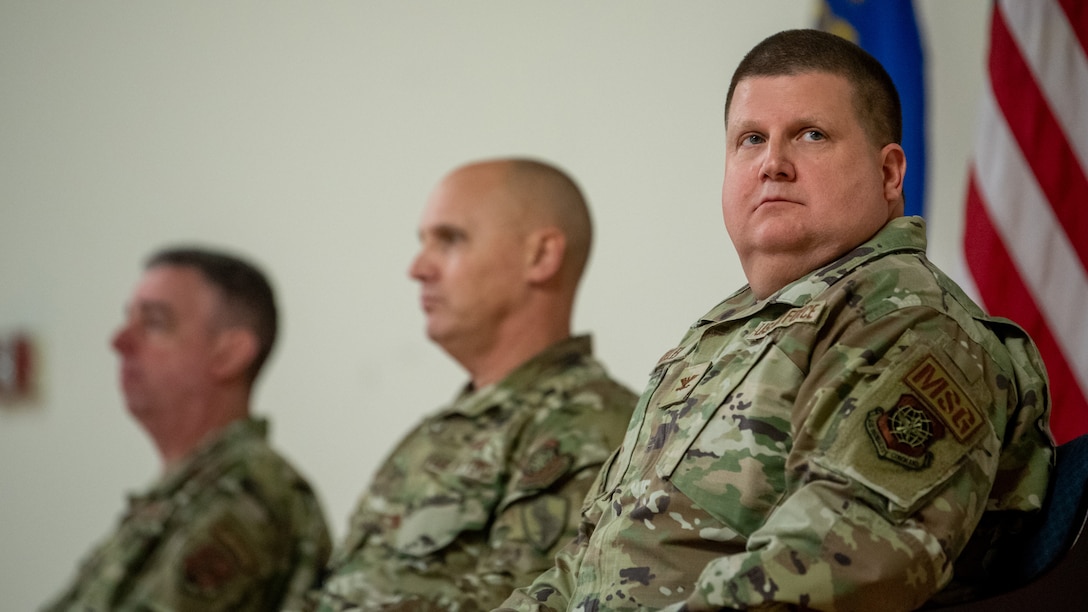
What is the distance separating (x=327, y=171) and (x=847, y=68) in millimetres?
2255

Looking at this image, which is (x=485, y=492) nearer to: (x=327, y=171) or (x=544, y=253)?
(x=544, y=253)

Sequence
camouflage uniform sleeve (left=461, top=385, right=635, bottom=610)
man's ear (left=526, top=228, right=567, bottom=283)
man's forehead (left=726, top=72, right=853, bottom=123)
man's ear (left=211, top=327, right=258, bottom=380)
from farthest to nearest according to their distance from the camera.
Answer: man's ear (left=211, top=327, right=258, bottom=380), man's ear (left=526, top=228, right=567, bottom=283), camouflage uniform sleeve (left=461, top=385, right=635, bottom=610), man's forehead (left=726, top=72, right=853, bottom=123)

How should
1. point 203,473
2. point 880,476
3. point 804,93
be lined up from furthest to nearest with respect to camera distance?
point 203,473 → point 804,93 → point 880,476

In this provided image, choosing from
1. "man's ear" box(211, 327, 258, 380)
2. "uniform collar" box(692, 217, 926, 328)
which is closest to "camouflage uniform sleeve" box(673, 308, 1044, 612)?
"uniform collar" box(692, 217, 926, 328)

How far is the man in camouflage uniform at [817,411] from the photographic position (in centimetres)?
100

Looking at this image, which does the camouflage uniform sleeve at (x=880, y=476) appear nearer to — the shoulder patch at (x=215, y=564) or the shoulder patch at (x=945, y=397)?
the shoulder patch at (x=945, y=397)

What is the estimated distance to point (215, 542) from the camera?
8.42ft

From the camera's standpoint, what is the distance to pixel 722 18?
254 cm

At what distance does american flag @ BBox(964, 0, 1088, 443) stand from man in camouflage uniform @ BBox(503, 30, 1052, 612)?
816 millimetres

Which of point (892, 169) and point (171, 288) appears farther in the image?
point (171, 288)

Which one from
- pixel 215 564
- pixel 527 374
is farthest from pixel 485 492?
pixel 215 564

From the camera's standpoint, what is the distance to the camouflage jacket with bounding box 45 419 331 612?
99.9 inches

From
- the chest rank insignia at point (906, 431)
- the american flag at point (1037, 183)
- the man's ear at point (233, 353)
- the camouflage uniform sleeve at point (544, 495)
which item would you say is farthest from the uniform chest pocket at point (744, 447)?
the man's ear at point (233, 353)

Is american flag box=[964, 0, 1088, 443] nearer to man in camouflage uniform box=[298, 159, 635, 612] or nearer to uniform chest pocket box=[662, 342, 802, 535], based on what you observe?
man in camouflage uniform box=[298, 159, 635, 612]
